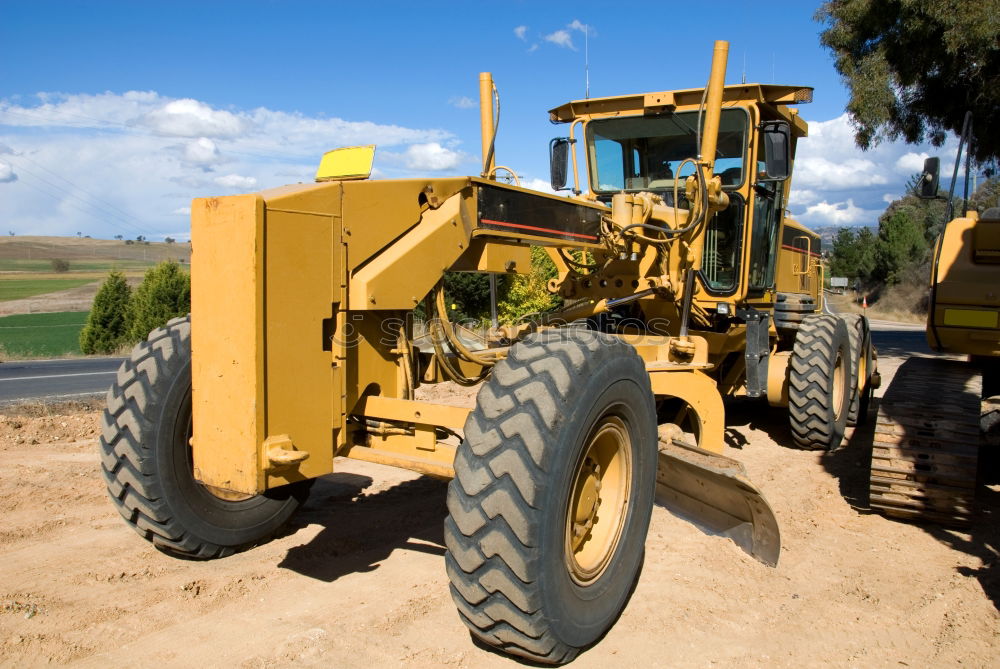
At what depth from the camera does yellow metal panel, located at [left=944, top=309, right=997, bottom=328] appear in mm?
5121

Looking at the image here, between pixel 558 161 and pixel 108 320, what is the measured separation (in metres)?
16.5

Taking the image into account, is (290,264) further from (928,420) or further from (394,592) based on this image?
(928,420)

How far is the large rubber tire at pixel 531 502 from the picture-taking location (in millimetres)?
2934

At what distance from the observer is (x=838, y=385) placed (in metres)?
7.61

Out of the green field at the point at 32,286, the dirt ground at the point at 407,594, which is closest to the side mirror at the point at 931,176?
the dirt ground at the point at 407,594

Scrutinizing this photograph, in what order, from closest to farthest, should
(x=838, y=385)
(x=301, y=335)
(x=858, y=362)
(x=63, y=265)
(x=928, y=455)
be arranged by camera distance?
(x=301, y=335) < (x=928, y=455) < (x=838, y=385) < (x=858, y=362) < (x=63, y=265)

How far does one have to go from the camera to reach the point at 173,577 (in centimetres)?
405

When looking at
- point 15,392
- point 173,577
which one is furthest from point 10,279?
point 173,577

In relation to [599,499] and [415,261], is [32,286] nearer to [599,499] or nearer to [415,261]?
[415,261]

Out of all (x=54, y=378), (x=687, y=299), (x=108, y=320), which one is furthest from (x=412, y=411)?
(x=108, y=320)

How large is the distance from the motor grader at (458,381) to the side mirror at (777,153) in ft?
0.05

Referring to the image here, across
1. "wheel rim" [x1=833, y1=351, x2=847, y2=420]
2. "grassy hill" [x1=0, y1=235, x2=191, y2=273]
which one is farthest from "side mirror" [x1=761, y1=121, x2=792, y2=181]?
"grassy hill" [x1=0, y1=235, x2=191, y2=273]

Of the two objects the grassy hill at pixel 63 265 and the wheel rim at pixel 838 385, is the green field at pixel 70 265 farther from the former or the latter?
the wheel rim at pixel 838 385

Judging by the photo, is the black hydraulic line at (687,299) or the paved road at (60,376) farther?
the paved road at (60,376)
